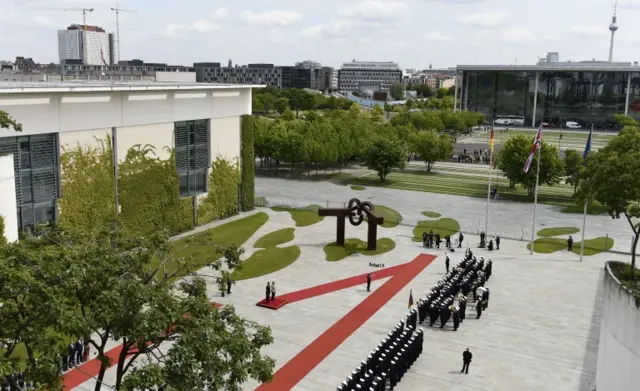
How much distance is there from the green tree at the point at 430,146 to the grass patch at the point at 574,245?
29.7 m

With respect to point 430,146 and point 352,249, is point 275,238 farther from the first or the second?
point 430,146

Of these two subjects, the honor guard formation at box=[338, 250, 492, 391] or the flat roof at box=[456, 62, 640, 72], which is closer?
the honor guard formation at box=[338, 250, 492, 391]

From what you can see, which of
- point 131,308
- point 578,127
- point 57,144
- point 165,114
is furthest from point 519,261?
point 578,127

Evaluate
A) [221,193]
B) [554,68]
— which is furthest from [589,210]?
[554,68]

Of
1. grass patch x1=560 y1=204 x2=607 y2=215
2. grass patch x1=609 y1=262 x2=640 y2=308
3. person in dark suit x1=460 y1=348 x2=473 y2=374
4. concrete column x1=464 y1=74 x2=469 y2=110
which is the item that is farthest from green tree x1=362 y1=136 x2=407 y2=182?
concrete column x1=464 y1=74 x2=469 y2=110

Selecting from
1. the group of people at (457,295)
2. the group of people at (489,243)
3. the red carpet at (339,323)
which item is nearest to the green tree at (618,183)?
the group of people at (457,295)

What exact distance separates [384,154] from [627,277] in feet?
144

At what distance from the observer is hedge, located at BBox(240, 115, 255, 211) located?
49.9 m

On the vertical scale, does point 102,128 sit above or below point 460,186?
above

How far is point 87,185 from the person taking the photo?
35.9 meters

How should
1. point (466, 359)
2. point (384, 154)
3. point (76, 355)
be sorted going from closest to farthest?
point (466, 359)
point (76, 355)
point (384, 154)

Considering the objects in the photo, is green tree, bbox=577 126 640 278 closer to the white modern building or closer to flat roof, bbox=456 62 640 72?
the white modern building

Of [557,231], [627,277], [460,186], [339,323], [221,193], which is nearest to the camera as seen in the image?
[627,277]

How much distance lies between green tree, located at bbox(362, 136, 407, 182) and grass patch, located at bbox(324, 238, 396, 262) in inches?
910
